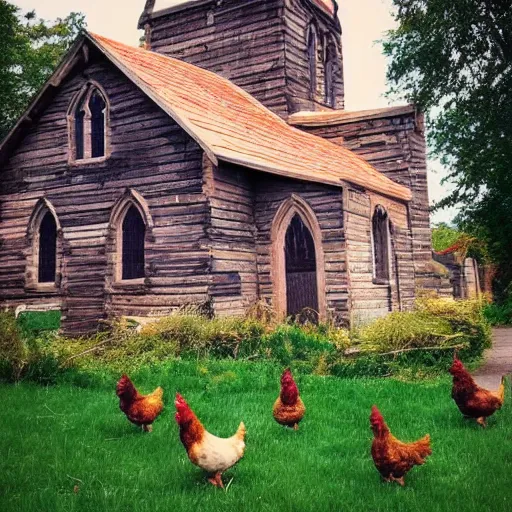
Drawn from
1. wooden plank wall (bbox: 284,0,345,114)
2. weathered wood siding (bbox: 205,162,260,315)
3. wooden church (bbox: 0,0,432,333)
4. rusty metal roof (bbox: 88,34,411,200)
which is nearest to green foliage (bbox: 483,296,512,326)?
wooden church (bbox: 0,0,432,333)

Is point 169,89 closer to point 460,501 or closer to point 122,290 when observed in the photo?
point 122,290

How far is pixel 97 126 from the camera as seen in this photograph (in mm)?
14359

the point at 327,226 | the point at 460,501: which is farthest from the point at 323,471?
the point at 327,226

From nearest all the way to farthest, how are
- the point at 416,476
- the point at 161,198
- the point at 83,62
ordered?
the point at 416,476
the point at 161,198
the point at 83,62

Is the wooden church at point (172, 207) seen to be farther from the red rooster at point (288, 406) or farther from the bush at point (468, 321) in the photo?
the red rooster at point (288, 406)

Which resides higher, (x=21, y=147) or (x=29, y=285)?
(x=21, y=147)

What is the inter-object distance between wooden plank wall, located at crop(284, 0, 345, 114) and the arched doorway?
21.4 ft

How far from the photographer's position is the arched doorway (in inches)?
536

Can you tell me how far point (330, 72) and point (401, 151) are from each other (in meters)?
5.73

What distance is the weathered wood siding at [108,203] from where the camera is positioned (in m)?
12.6

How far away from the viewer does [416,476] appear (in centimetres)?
455

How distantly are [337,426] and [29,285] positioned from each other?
1088 cm

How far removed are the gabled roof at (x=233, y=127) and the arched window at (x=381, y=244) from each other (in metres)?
0.84

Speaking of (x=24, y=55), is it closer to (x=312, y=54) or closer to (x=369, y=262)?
(x=312, y=54)
